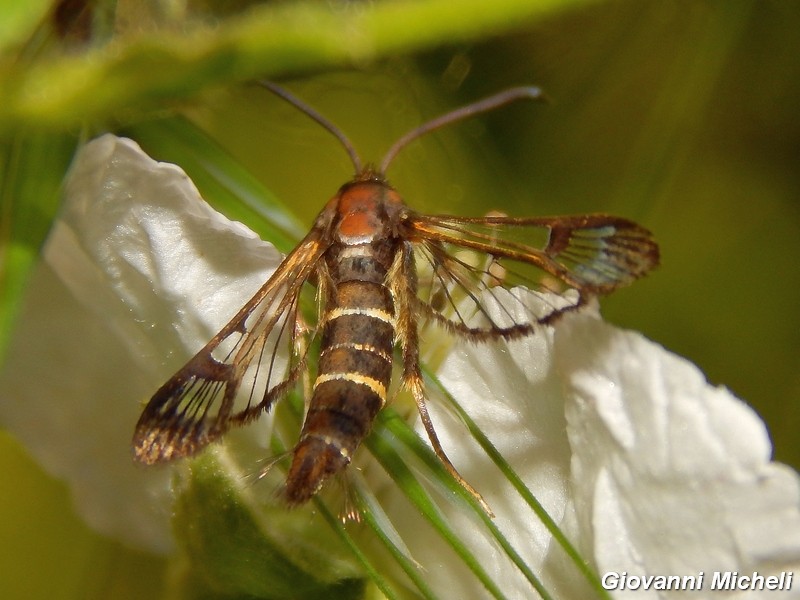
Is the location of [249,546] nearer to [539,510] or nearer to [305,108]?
[539,510]

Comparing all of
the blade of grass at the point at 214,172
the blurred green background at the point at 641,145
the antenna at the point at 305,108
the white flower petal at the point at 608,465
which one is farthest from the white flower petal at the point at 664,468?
the blurred green background at the point at 641,145

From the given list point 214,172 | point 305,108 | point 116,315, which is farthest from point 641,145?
point 116,315

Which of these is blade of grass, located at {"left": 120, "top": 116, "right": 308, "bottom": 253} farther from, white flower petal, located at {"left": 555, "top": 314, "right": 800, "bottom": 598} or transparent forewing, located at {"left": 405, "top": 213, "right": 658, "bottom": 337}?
white flower petal, located at {"left": 555, "top": 314, "right": 800, "bottom": 598}

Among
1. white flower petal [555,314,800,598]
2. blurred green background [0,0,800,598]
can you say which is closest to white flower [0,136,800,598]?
white flower petal [555,314,800,598]

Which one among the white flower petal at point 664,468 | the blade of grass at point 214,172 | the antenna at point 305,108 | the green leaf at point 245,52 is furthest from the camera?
the antenna at point 305,108

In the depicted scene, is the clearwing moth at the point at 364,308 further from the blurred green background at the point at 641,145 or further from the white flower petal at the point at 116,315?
the blurred green background at the point at 641,145
